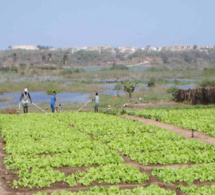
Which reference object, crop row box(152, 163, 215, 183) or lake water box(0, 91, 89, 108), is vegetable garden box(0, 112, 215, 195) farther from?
lake water box(0, 91, 89, 108)

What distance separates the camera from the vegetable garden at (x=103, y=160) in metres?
12.1

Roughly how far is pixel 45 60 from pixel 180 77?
2736 inches

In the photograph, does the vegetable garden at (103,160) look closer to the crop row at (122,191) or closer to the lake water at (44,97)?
the crop row at (122,191)

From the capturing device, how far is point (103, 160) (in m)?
14.5

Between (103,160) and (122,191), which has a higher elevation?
(103,160)

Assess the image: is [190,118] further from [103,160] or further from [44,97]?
[44,97]

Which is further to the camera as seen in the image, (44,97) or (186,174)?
(44,97)

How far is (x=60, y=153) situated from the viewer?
15992mm

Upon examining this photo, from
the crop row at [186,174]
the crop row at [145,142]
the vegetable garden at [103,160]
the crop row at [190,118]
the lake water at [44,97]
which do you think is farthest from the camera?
the lake water at [44,97]

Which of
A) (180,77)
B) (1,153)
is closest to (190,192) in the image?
(1,153)

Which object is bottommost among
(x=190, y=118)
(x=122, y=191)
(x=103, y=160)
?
(x=122, y=191)

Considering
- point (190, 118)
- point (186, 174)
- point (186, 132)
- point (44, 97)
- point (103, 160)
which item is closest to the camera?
point (186, 174)

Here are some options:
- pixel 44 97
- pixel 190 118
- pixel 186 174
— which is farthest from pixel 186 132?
pixel 44 97

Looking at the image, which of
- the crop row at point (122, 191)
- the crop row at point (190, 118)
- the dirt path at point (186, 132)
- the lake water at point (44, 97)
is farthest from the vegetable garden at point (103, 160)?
the lake water at point (44, 97)
